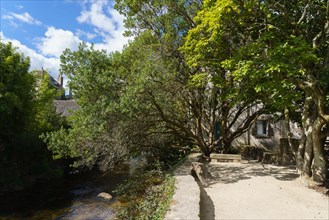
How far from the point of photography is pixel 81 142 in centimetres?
1105

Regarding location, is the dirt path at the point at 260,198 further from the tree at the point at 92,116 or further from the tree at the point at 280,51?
the tree at the point at 92,116

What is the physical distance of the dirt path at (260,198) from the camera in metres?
7.09

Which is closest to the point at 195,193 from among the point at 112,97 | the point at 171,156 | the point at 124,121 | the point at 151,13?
the point at 124,121

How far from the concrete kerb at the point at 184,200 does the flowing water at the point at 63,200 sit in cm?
278

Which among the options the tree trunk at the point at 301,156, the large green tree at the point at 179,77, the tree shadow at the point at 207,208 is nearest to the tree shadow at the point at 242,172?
the tree trunk at the point at 301,156

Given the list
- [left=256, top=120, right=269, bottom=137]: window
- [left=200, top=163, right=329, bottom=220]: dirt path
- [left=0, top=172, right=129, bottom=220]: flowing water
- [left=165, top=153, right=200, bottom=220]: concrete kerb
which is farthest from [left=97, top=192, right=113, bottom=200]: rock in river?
[left=256, top=120, right=269, bottom=137]: window

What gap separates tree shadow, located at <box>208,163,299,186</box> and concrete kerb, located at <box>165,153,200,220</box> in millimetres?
1570

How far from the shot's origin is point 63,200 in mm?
11453

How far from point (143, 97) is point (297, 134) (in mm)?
16298

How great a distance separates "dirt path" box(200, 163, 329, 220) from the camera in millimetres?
7090

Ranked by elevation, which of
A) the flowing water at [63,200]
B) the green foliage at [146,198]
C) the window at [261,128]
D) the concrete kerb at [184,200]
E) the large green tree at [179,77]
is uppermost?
the large green tree at [179,77]

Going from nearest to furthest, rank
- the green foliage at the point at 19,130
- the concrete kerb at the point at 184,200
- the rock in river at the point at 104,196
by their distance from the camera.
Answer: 1. the concrete kerb at the point at 184,200
2. the rock in river at the point at 104,196
3. the green foliage at the point at 19,130

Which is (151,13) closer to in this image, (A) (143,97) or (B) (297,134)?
(A) (143,97)

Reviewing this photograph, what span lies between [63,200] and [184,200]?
6.69 m
